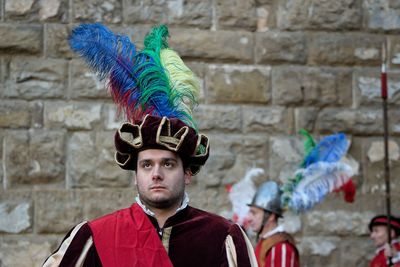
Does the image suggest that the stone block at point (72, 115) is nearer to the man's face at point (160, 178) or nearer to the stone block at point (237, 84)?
the stone block at point (237, 84)

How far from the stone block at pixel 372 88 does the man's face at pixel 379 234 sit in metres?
1.05

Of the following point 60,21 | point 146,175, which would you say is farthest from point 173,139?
point 60,21

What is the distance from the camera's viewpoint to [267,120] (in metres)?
8.02

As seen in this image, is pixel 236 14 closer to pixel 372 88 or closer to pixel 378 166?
pixel 372 88

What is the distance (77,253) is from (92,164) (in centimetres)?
341

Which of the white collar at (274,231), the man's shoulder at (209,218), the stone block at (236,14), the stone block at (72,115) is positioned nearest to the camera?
the man's shoulder at (209,218)

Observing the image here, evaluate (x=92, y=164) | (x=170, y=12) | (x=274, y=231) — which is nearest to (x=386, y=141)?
(x=274, y=231)

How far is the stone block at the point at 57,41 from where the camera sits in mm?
7762

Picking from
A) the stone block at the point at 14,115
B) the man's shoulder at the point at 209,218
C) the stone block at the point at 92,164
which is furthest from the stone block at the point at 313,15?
the man's shoulder at the point at 209,218

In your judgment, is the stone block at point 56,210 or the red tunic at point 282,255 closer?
the red tunic at point 282,255

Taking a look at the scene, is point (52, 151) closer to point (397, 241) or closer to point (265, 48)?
point (265, 48)

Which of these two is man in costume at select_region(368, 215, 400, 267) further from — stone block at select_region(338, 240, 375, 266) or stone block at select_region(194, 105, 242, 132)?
stone block at select_region(194, 105, 242, 132)

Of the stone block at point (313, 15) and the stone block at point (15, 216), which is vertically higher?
the stone block at point (313, 15)

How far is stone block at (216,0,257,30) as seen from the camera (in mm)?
8055
